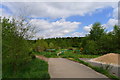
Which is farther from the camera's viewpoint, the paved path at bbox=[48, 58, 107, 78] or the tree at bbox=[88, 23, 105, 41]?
the tree at bbox=[88, 23, 105, 41]

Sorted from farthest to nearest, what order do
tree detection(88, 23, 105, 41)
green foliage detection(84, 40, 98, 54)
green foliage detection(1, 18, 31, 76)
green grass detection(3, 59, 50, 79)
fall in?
1. tree detection(88, 23, 105, 41)
2. green foliage detection(84, 40, 98, 54)
3. green foliage detection(1, 18, 31, 76)
4. green grass detection(3, 59, 50, 79)

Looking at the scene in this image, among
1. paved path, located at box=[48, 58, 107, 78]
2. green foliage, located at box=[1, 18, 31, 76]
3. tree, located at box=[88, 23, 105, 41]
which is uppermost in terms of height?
tree, located at box=[88, 23, 105, 41]

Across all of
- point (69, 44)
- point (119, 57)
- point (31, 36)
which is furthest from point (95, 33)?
point (31, 36)

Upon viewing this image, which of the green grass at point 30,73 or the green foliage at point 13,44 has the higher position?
the green foliage at point 13,44

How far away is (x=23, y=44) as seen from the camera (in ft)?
22.9

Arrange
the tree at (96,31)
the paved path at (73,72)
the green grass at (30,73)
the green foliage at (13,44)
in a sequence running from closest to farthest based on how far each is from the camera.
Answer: the green grass at (30,73) < the green foliage at (13,44) < the paved path at (73,72) < the tree at (96,31)

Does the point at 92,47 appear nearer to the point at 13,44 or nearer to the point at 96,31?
the point at 96,31

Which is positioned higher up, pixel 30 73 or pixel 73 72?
pixel 30 73

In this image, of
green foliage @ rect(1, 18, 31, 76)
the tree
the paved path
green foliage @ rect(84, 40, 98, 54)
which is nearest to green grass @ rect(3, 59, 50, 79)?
the paved path

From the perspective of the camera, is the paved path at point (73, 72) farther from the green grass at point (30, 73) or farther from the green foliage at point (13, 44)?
the green foliage at point (13, 44)

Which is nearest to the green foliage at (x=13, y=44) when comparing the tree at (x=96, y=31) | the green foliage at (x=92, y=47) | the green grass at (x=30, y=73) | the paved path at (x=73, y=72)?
the green grass at (x=30, y=73)

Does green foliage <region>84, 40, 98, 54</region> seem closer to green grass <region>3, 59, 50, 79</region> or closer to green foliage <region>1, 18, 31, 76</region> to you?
green grass <region>3, 59, 50, 79</region>

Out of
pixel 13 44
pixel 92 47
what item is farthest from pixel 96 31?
pixel 13 44

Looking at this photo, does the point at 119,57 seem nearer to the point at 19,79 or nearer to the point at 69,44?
the point at 19,79
